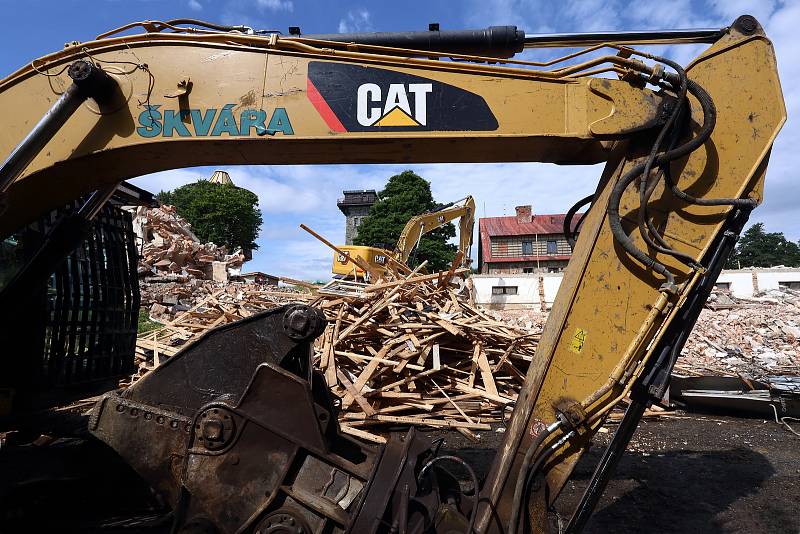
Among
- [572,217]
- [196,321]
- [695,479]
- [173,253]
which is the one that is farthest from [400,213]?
[572,217]

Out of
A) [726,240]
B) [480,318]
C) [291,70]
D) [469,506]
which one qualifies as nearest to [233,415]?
[469,506]

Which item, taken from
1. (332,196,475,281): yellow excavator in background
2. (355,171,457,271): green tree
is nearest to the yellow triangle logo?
(332,196,475,281): yellow excavator in background

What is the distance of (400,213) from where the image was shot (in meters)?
37.7

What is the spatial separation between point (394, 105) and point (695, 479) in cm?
452

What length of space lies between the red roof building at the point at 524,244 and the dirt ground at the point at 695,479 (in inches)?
1394

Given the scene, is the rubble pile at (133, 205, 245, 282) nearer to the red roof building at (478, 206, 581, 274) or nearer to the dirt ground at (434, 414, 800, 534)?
the dirt ground at (434, 414, 800, 534)

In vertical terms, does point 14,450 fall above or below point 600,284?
below

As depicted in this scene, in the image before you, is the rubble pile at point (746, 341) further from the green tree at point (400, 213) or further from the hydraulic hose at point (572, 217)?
the green tree at point (400, 213)

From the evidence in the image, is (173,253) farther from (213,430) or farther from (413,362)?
(213,430)

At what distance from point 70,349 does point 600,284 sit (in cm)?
375

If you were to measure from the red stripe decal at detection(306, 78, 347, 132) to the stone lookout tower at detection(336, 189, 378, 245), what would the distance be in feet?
178

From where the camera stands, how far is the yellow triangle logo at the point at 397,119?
262cm

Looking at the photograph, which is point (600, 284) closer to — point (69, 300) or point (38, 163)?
point (38, 163)

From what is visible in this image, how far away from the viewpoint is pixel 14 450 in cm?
335
